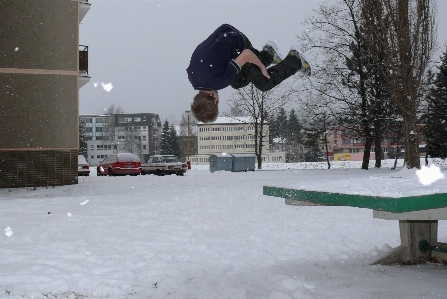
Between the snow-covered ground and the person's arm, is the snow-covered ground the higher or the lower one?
the lower one

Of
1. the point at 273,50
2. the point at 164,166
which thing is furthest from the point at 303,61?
the point at 164,166

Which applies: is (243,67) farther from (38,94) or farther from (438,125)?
(438,125)

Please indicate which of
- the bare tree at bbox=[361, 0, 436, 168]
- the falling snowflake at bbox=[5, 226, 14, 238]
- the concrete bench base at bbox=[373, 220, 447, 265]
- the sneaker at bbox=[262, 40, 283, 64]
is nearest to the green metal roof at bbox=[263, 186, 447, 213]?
the sneaker at bbox=[262, 40, 283, 64]

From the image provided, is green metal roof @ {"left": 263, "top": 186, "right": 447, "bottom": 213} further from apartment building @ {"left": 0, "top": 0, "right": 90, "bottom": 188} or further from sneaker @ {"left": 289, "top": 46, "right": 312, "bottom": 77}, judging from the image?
apartment building @ {"left": 0, "top": 0, "right": 90, "bottom": 188}

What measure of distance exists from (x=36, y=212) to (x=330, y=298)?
6195 millimetres

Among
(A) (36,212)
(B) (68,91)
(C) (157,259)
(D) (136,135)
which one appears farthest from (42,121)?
(D) (136,135)

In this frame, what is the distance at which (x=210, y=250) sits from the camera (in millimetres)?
5688

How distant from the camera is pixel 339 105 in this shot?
75.6ft

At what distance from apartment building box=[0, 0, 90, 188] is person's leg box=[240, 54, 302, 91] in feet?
36.3

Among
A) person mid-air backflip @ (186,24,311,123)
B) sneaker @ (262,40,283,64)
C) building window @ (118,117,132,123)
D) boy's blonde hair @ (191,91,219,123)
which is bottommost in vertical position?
boy's blonde hair @ (191,91,219,123)

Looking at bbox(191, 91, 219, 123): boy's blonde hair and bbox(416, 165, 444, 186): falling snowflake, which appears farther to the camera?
bbox(191, 91, 219, 123): boy's blonde hair

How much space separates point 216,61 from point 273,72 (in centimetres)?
83

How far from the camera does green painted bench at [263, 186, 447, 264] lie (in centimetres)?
Result: 257

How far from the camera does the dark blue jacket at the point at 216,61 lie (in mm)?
3705
